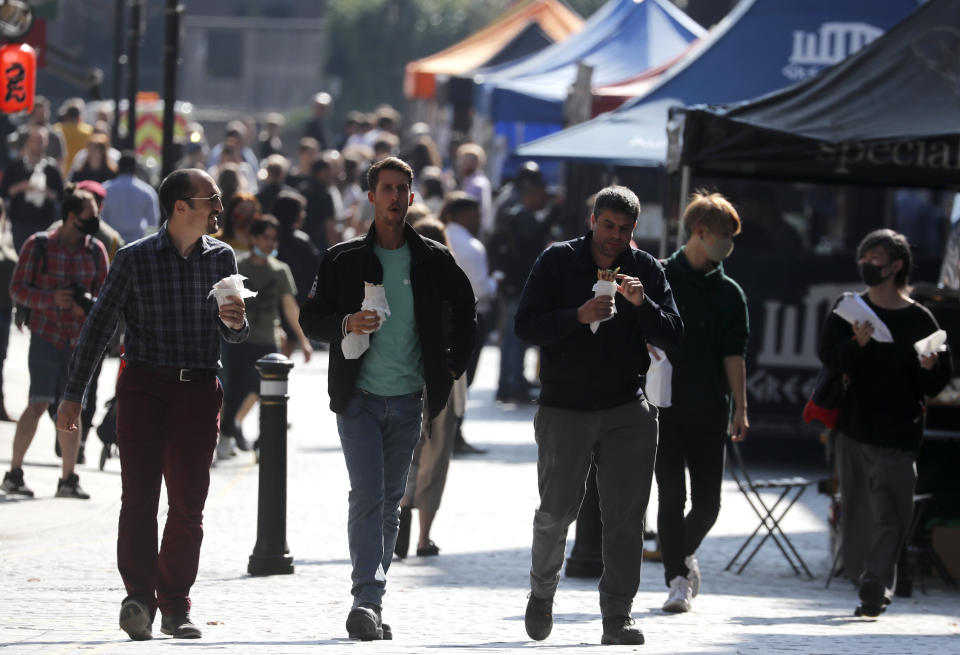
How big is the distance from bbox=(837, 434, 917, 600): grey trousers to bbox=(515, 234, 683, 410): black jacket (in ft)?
6.99

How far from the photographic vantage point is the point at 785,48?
16.2 meters

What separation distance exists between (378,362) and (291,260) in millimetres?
8865

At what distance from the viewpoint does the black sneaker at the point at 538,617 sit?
24.5 feet

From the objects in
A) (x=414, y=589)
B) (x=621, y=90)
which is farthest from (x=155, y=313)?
(x=621, y=90)

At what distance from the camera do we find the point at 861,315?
9016mm

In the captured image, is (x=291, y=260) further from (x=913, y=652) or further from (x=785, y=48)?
(x=913, y=652)

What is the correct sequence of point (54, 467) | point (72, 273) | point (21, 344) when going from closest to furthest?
point (72, 273)
point (54, 467)
point (21, 344)

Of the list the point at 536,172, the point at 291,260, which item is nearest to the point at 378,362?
the point at 291,260

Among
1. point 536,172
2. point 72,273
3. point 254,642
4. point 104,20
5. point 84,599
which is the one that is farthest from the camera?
point 104,20

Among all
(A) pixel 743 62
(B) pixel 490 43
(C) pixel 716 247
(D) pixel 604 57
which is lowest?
(C) pixel 716 247

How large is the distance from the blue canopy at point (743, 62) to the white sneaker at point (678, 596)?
6.96 m

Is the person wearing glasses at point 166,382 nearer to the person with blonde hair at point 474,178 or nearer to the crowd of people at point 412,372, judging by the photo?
the crowd of people at point 412,372

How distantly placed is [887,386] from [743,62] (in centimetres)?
738

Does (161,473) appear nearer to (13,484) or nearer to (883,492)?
(883,492)
